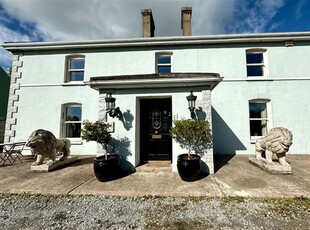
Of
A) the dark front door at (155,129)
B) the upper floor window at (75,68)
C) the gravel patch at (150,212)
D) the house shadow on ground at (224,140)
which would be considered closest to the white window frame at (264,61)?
the house shadow on ground at (224,140)

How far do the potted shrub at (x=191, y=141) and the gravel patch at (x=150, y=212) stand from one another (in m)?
0.96

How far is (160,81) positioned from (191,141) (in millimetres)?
2248

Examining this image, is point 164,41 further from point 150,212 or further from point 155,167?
point 150,212

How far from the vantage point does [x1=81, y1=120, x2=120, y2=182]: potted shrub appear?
449 cm

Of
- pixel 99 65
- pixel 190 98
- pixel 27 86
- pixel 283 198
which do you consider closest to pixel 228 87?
pixel 190 98

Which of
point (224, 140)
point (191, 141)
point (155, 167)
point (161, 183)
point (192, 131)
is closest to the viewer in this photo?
point (161, 183)

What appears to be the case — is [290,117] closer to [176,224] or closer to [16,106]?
[176,224]

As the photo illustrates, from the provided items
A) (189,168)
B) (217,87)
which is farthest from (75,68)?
(189,168)

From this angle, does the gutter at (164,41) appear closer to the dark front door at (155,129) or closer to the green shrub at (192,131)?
the dark front door at (155,129)

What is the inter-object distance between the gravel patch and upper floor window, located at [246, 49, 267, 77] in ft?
23.6

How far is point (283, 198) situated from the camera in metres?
3.46

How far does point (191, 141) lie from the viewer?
191 inches

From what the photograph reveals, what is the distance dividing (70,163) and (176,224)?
18.2ft

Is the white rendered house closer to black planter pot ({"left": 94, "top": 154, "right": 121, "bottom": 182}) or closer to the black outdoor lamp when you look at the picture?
the black outdoor lamp
